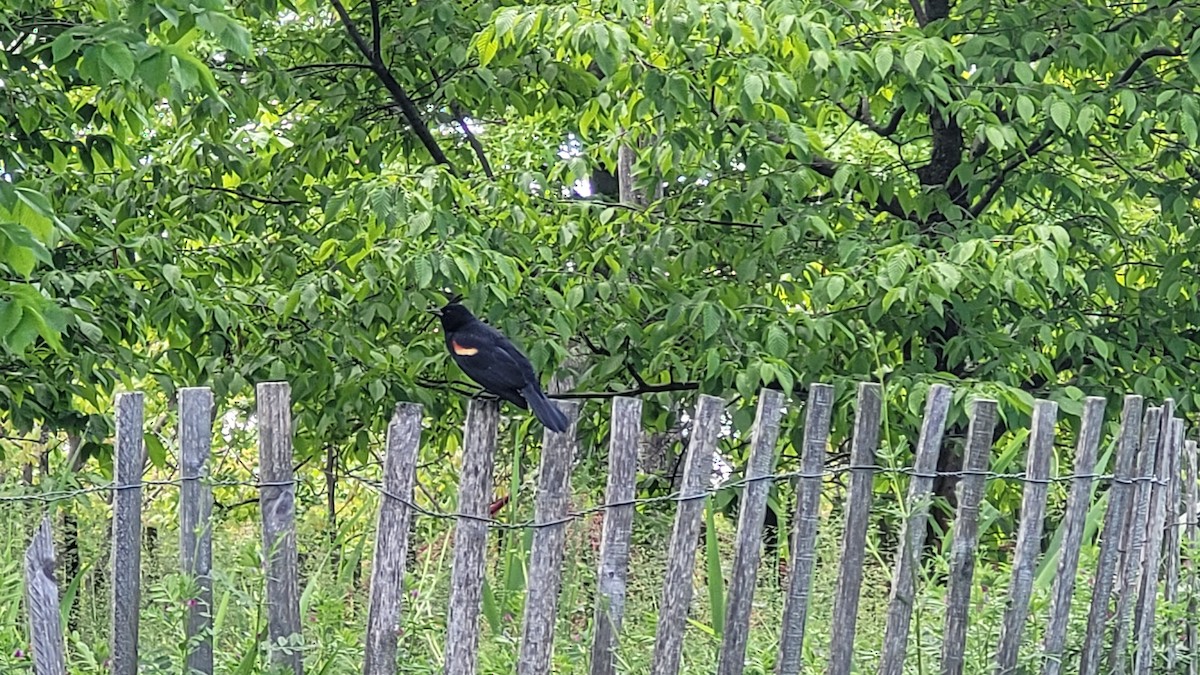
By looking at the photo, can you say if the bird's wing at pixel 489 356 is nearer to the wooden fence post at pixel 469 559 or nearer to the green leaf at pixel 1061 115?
the wooden fence post at pixel 469 559

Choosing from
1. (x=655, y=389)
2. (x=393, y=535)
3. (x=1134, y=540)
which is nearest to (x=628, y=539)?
(x=393, y=535)

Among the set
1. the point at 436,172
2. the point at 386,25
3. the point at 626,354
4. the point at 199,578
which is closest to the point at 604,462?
the point at 626,354

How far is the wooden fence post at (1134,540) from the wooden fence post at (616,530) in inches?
66.3

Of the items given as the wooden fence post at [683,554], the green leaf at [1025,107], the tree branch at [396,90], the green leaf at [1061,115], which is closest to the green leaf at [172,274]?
the tree branch at [396,90]

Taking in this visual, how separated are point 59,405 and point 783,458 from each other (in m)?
3.56

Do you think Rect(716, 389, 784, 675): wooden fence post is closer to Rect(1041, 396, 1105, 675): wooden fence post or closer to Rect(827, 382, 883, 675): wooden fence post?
Rect(827, 382, 883, 675): wooden fence post

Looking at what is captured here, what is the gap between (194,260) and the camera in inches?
271

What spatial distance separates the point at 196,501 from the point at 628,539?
1039 millimetres

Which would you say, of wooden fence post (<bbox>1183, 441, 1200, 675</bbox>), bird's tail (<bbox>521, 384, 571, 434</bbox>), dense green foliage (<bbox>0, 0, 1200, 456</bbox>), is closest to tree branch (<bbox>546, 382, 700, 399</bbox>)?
dense green foliage (<bbox>0, 0, 1200, 456</bbox>)

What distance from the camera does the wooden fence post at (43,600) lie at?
312 cm

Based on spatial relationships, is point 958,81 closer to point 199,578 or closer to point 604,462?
point 604,462

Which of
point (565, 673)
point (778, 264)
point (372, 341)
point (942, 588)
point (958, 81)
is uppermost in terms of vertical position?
point (958, 81)

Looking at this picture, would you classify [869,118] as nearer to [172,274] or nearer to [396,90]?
[396,90]

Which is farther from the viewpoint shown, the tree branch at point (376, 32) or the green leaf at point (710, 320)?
the tree branch at point (376, 32)
